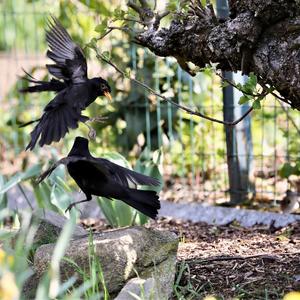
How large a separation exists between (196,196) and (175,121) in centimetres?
65

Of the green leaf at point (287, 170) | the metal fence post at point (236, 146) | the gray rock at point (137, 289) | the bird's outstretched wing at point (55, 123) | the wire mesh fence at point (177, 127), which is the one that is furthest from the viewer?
the wire mesh fence at point (177, 127)

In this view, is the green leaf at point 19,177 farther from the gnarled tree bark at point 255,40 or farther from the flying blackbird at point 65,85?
the gnarled tree bark at point 255,40

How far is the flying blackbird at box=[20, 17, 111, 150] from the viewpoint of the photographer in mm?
3738

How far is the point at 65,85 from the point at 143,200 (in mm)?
1023

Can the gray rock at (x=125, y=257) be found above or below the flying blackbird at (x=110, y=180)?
below

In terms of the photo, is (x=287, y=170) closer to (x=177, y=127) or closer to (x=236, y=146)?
(x=236, y=146)

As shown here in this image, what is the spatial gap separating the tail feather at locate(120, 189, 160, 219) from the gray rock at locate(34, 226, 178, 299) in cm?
10

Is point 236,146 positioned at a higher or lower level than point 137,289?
higher

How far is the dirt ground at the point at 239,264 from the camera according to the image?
3115mm

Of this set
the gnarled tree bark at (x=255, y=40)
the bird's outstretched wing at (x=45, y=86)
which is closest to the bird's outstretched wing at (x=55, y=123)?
the bird's outstretched wing at (x=45, y=86)

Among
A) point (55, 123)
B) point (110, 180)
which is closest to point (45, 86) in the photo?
point (55, 123)

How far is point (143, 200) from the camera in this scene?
330 centimetres

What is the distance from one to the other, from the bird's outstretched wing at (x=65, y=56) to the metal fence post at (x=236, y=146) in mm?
1715

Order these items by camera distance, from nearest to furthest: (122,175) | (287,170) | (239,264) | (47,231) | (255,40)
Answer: (255,40), (122,175), (239,264), (47,231), (287,170)
